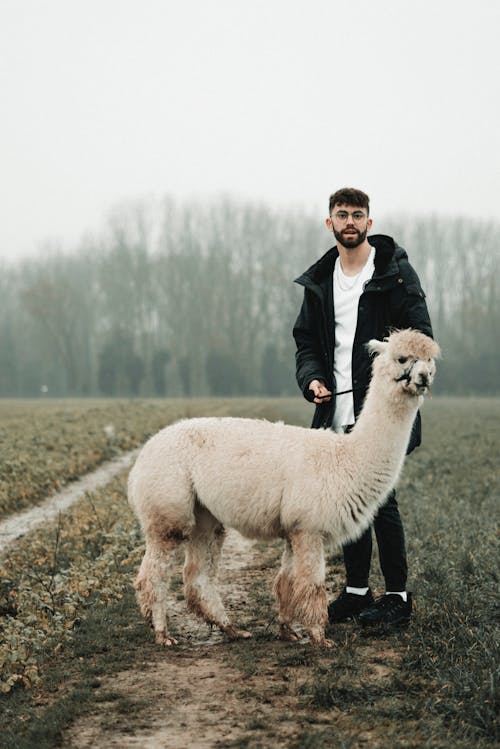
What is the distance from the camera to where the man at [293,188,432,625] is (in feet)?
16.4

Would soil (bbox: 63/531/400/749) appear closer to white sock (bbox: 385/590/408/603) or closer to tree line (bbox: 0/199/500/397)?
white sock (bbox: 385/590/408/603)

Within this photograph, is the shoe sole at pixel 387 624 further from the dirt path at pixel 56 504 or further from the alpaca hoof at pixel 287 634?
the dirt path at pixel 56 504

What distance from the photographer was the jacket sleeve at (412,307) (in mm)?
4961

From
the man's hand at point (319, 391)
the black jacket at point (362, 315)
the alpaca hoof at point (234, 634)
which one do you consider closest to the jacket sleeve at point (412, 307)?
the black jacket at point (362, 315)

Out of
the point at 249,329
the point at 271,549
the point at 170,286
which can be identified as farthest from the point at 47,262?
the point at 271,549

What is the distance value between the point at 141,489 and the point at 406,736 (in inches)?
89.5

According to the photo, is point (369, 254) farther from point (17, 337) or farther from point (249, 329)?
point (17, 337)

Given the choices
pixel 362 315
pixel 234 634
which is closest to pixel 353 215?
pixel 362 315

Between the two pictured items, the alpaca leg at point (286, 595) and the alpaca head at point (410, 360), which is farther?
the alpaca leg at point (286, 595)

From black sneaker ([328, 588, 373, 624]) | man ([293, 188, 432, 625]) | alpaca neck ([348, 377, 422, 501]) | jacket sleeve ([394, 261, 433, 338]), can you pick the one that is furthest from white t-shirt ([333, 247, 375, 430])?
black sneaker ([328, 588, 373, 624])

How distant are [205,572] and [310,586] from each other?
86cm

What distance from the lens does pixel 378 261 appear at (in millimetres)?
5059

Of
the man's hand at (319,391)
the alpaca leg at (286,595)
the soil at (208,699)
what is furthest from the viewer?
the man's hand at (319,391)

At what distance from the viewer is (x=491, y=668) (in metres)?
3.92
